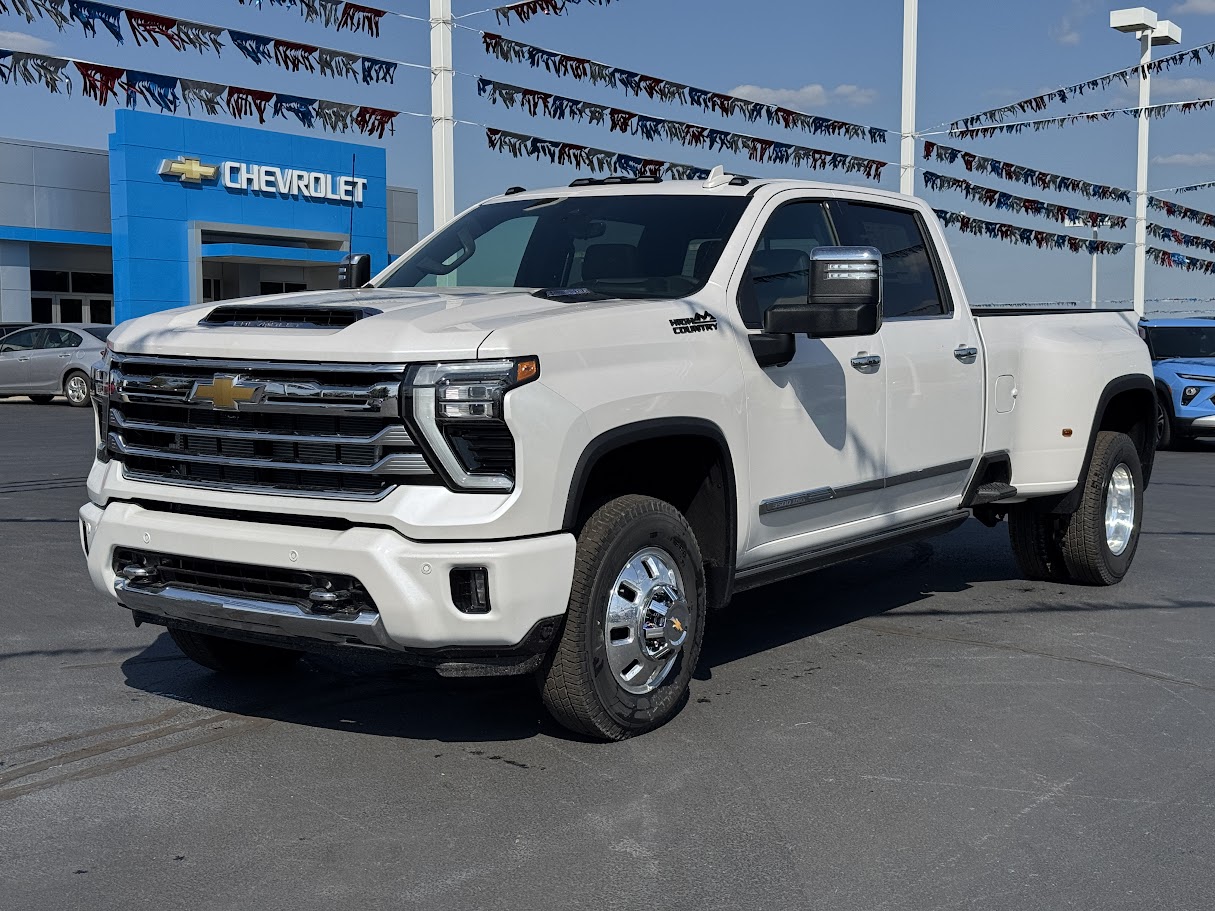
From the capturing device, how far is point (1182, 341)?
17.8m

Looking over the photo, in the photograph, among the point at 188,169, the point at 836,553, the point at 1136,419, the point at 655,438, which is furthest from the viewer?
the point at 188,169

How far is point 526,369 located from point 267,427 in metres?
0.88

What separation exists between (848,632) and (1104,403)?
2.08m

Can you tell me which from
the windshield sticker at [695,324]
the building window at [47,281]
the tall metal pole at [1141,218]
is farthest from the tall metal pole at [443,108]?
the building window at [47,281]

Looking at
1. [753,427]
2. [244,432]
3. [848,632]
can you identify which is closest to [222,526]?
[244,432]

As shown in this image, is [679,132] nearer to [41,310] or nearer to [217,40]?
[217,40]

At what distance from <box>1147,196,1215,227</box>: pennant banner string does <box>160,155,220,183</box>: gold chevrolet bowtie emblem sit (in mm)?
22924

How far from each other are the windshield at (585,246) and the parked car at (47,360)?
20.0 m

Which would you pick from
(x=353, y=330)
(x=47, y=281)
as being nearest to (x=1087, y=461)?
(x=353, y=330)

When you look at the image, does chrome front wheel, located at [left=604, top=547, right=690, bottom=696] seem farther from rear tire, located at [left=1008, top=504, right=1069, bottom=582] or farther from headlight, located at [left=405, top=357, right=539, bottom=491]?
rear tire, located at [left=1008, top=504, right=1069, bottom=582]

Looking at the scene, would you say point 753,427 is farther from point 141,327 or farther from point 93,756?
point 93,756

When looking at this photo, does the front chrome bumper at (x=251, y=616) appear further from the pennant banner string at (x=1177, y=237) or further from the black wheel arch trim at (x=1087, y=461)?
the pennant banner string at (x=1177, y=237)

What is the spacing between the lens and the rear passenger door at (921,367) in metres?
6.25

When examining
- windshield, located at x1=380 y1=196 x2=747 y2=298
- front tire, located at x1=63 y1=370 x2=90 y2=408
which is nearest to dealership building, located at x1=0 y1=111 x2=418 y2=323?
front tire, located at x1=63 y1=370 x2=90 y2=408
